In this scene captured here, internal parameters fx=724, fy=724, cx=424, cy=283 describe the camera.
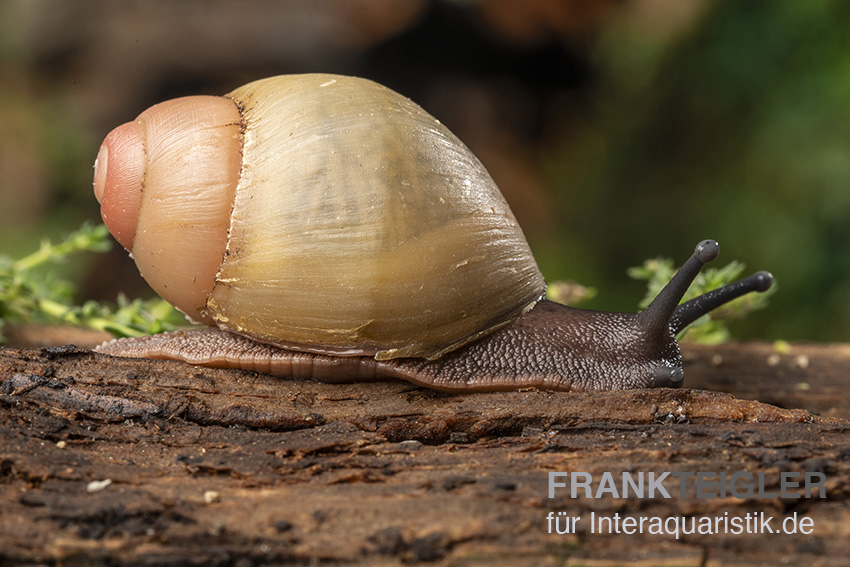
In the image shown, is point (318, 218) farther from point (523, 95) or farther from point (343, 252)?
point (523, 95)

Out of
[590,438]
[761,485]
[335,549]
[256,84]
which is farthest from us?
[256,84]

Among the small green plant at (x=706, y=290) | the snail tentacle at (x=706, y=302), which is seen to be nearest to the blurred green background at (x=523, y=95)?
the small green plant at (x=706, y=290)

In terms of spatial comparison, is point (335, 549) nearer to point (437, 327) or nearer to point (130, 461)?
point (130, 461)

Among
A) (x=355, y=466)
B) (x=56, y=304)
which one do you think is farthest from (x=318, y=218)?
(x=56, y=304)

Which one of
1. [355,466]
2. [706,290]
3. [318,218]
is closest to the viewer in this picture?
[355,466]

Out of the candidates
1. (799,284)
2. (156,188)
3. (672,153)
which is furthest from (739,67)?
(156,188)

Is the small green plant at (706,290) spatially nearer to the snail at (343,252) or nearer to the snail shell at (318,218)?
the snail at (343,252)

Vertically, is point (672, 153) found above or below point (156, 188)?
above
